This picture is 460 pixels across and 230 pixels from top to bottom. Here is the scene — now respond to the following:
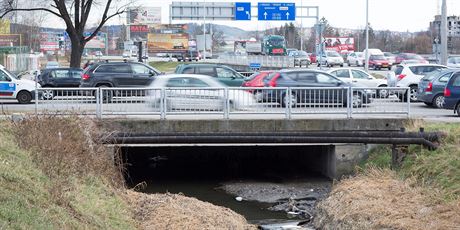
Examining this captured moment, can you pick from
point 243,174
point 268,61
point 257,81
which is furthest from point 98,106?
point 268,61

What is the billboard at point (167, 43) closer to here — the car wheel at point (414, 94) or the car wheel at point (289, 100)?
the car wheel at point (414, 94)

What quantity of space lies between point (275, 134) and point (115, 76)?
43.0ft

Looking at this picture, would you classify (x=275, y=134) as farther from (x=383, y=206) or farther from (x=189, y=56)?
(x=189, y=56)

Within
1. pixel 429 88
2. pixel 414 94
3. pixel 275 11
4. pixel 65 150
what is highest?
pixel 275 11

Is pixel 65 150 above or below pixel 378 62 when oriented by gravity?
below

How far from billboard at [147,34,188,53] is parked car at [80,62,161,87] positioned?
2553 inches

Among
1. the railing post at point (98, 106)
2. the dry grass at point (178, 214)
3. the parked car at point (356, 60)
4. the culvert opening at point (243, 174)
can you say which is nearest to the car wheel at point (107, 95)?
the railing post at point (98, 106)

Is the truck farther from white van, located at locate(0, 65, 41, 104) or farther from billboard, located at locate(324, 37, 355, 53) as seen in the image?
white van, located at locate(0, 65, 41, 104)

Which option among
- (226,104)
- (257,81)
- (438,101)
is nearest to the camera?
(226,104)

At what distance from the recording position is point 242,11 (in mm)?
57125

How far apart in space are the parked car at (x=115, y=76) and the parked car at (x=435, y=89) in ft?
36.2

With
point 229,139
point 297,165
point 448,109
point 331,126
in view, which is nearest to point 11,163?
point 229,139

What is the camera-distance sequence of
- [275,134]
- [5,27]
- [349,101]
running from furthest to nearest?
[5,27], [349,101], [275,134]

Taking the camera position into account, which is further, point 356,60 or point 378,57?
point 356,60
